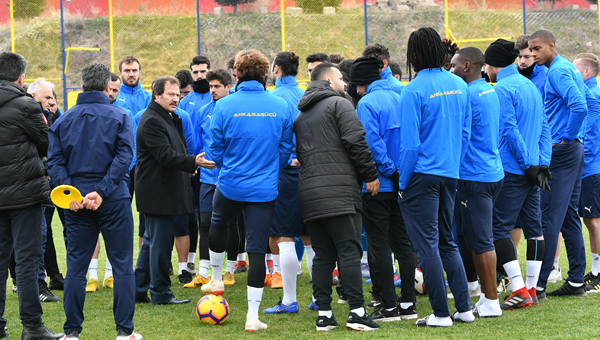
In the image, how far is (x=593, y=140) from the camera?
270 inches

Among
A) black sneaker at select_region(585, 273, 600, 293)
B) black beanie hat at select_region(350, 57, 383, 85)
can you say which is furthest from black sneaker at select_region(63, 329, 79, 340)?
black sneaker at select_region(585, 273, 600, 293)

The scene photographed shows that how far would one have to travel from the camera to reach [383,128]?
5.40 metres

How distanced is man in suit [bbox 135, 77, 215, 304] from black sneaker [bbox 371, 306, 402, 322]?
2.13m

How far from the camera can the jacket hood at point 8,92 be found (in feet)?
16.6

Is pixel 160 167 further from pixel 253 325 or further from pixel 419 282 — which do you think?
pixel 419 282

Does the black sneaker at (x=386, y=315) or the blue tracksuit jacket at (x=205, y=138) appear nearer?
the black sneaker at (x=386, y=315)

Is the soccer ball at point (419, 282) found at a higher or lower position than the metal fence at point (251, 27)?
lower

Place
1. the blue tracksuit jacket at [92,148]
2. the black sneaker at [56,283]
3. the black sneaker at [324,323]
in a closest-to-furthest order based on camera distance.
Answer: the blue tracksuit jacket at [92,148]
the black sneaker at [324,323]
the black sneaker at [56,283]

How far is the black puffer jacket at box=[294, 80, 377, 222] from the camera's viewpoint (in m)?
5.00

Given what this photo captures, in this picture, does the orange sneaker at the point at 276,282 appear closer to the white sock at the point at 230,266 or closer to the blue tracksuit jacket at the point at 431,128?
the white sock at the point at 230,266

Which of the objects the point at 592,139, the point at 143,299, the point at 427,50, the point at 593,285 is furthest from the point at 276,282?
the point at 592,139

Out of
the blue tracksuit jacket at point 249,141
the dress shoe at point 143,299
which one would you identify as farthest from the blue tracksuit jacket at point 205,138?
the blue tracksuit jacket at point 249,141

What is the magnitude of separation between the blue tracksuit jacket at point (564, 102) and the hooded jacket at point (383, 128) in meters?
1.80

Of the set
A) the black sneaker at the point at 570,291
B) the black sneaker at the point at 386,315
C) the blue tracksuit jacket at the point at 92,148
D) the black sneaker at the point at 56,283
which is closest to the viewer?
the blue tracksuit jacket at the point at 92,148
